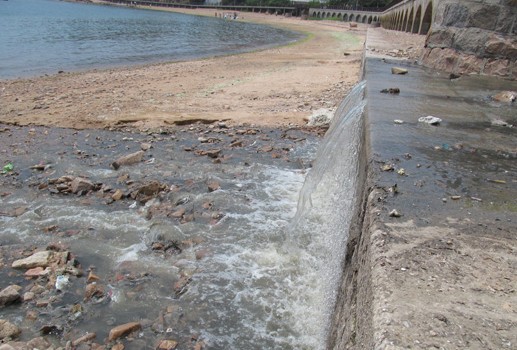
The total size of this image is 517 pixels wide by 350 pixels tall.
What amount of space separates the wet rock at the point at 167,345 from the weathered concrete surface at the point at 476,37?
7364mm

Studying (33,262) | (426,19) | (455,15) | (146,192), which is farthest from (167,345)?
(426,19)

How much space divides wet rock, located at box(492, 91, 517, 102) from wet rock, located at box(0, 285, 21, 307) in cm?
650

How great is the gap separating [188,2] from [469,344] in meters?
145

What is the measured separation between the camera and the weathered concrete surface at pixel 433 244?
1.76 m

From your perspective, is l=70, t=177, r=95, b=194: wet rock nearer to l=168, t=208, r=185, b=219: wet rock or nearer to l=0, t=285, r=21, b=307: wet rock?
l=168, t=208, r=185, b=219: wet rock

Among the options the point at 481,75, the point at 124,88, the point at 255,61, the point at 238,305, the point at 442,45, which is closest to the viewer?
the point at 238,305

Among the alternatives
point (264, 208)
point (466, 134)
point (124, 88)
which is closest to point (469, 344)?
point (466, 134)

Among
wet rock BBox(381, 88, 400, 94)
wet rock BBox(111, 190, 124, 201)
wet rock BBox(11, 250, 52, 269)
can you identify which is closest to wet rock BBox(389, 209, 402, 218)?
wet rock BBox(11, 250, 52, 269)

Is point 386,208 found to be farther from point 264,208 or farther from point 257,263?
point 264,208

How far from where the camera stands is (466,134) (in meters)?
4.35

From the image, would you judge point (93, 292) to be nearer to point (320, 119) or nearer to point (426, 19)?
point (320, 119)

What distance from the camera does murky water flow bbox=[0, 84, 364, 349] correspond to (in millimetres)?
3580

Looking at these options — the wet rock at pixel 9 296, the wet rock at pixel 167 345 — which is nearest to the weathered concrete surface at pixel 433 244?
the wet rock at pixel 167 345

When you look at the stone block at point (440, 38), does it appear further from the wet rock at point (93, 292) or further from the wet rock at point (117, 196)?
the wet rock at point (93, 292)
